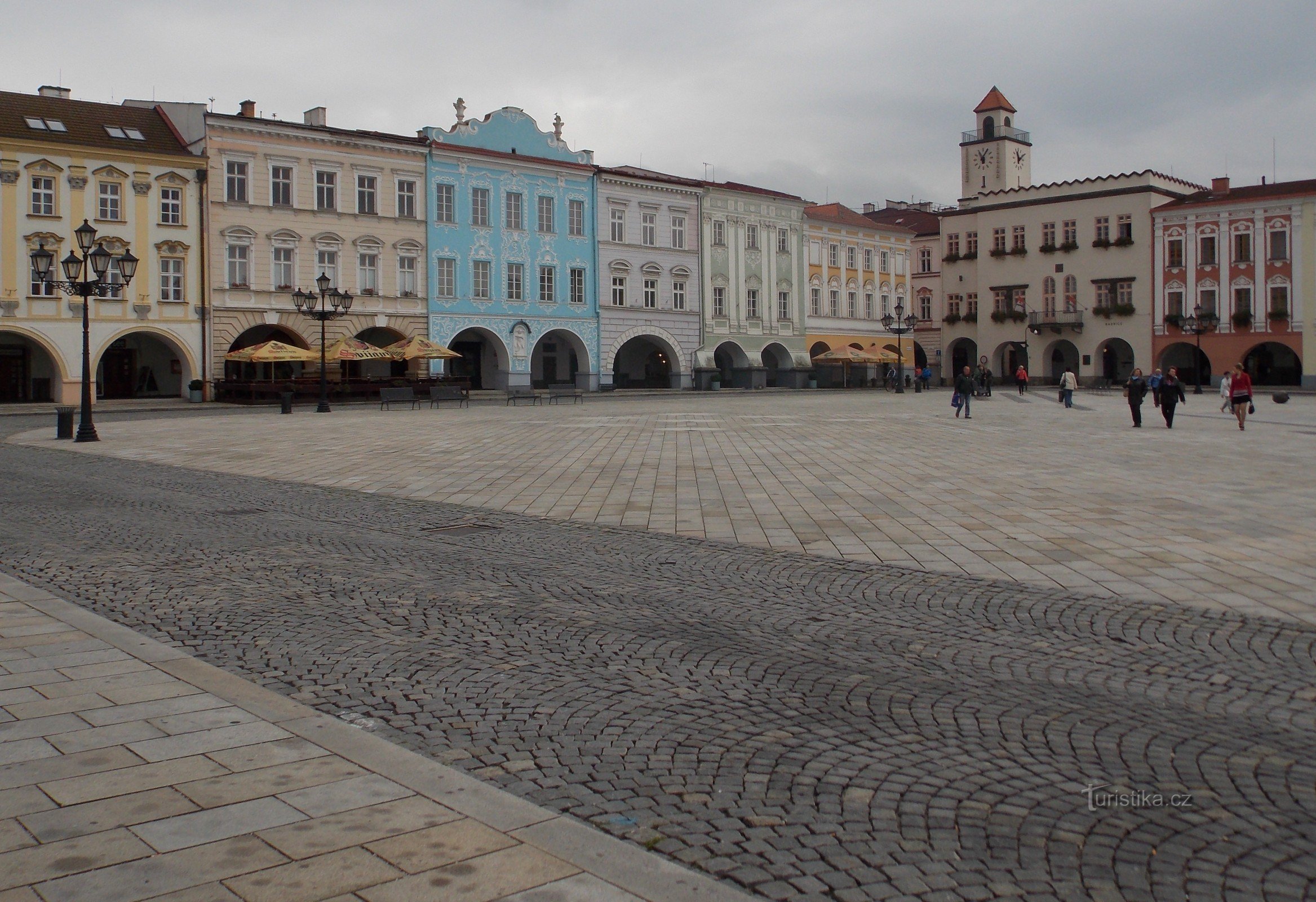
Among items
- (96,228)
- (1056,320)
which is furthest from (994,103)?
(96,228)

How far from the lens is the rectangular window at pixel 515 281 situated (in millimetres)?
54281

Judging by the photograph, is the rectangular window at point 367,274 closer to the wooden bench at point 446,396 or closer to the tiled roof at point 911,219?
the wooden bench at point 446,396

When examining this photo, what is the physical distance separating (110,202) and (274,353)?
864 cm

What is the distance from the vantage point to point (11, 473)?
16.6 m

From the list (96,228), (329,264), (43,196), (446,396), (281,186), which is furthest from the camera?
(329,264)

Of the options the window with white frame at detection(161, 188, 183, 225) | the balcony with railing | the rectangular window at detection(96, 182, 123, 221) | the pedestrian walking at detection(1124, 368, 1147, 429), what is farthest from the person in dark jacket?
the balcony with railing

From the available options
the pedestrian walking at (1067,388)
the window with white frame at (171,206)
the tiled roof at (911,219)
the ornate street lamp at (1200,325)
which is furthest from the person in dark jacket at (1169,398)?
the tiled roof at (911,219)

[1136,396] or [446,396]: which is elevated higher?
[446,396]

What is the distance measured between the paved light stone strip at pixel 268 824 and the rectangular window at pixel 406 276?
47053 millimetres

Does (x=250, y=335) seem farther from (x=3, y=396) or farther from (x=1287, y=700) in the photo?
(x=1287, y=700)

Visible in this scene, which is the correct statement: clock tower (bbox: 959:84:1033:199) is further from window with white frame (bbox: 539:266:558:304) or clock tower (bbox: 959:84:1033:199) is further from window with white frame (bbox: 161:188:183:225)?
window with white frame (bbox: 161:188:183:225)

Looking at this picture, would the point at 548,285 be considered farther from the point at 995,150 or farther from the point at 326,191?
the point at 995,150

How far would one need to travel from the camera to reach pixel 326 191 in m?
48.6

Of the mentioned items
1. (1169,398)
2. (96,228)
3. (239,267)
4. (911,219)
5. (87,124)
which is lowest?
(1169,398)
